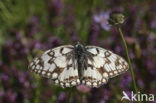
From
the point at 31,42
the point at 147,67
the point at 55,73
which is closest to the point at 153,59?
the point at 147,67

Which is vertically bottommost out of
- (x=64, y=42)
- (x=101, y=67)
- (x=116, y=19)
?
(x=101, y=67)

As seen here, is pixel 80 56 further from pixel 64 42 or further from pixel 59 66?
pixel 64 42

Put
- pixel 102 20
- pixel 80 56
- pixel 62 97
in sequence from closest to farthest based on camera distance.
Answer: pixel 80 56 → pixel 62 97 → pixel 102 20

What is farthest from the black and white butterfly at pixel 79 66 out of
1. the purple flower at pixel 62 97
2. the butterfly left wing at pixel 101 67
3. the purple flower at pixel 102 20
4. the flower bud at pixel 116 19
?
the purple flower at pixel 102 20

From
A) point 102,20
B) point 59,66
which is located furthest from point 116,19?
point 102,20

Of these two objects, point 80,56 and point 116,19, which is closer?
point 116,19

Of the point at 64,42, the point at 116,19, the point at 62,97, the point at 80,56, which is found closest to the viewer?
the point at 116,19

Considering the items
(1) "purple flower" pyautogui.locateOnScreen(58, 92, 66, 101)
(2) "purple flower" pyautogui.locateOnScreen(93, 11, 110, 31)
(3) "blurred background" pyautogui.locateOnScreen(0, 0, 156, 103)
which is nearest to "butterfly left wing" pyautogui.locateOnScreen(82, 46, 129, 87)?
(3) "blurred background" pyautogui.locateOnScreen(0, 0, 156, 103)
